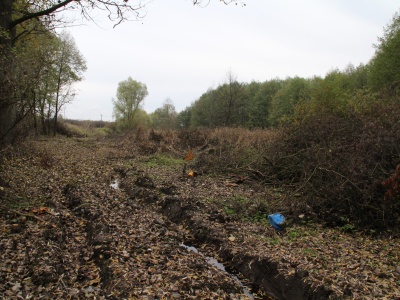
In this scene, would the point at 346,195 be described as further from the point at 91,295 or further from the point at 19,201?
the point at 19,201

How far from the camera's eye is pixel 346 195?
7340 millimetres

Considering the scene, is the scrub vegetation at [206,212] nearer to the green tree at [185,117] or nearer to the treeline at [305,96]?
the treeline at [305,96]

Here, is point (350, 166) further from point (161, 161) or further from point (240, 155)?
point (161, 161)

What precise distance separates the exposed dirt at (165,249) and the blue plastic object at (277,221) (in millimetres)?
147

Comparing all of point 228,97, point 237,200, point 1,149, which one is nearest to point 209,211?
point 237,200

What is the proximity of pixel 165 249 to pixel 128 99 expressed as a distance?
5141 cm

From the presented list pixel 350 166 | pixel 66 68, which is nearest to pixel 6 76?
pixel 350 166

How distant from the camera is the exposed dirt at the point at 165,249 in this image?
14.7ft

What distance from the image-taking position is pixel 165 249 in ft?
19.3

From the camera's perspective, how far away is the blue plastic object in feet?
23.0

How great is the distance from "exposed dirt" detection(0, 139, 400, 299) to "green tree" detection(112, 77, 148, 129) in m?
45.4

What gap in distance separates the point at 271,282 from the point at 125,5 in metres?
Result: 7.23

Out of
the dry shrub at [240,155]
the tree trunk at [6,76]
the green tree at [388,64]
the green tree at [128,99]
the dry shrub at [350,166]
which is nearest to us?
the tree trunk at [6,76]

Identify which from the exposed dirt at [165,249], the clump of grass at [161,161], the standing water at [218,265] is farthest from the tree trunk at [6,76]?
the clump of grass at [161,161]
